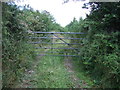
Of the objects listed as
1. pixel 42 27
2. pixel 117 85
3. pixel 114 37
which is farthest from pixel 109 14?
pixel 42 27

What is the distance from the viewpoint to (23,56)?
334cm

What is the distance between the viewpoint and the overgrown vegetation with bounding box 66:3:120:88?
2545mm

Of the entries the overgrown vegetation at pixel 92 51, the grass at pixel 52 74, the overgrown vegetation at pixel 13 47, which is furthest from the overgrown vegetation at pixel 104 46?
the overgrown vegetation at pixel 13 47

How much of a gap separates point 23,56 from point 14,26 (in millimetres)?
828

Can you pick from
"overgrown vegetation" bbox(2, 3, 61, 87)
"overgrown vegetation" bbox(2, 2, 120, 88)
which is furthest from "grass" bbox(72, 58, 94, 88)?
"overgrown vegetation" bbox(2, 3, 61, 87)

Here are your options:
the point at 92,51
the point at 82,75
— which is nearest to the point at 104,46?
the point at 92,51

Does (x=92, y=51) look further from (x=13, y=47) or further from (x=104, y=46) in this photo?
(x=13, y=47)

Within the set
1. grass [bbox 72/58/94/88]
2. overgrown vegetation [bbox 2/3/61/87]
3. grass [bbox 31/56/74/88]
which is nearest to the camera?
overgrown vegetation [bbox 2/3/61/87]

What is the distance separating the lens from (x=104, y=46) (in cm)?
294

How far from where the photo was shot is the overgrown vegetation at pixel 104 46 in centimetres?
254

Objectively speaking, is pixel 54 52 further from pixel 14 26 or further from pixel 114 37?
Result: pixel 114 37

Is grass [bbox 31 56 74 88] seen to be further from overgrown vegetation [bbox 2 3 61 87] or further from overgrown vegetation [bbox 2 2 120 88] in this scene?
overgrown vegetation [bbox 2 3 61 87]

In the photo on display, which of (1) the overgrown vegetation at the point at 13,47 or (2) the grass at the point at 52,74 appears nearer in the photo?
(1) the overgrown vegetation at the point at 13,47

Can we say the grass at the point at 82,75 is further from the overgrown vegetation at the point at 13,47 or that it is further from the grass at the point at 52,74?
the overgrown vegetation at the point at 13,47
